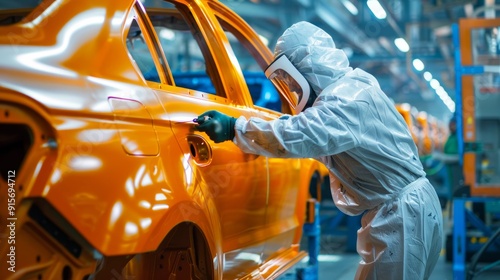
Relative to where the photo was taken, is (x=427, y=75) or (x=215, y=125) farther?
(x=427, y=75)

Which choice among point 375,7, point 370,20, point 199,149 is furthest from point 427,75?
point 199,149

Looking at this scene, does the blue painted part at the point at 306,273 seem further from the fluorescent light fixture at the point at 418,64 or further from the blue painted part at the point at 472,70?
the fluorescent light fixture at the point at 418,64

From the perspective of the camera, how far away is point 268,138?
3.08 m

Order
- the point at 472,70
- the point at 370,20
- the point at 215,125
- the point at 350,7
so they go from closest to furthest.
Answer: the point at 215,125
the point at 472,70
the point at 350,7
the point at 370,20

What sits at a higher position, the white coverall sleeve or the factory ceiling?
the factory ceiling

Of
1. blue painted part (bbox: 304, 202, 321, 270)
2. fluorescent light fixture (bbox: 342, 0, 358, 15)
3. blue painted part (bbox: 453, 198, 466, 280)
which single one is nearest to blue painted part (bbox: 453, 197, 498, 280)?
blue painted part (bbox: 453, 198, 466, 280)

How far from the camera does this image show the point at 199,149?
3027 mm

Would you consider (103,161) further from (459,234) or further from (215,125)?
(459,234)

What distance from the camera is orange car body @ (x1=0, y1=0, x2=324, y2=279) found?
204cm

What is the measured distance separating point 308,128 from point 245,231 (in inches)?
30.7

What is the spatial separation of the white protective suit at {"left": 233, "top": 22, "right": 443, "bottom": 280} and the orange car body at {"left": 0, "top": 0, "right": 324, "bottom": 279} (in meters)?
0.52

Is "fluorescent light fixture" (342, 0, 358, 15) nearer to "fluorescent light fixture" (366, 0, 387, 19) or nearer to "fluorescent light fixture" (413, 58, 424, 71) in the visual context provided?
"fluorescent light fixture" (413, 58, 424, 71)

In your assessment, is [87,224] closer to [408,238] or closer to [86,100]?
[86,100]

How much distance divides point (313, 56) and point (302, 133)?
0.54 meters
